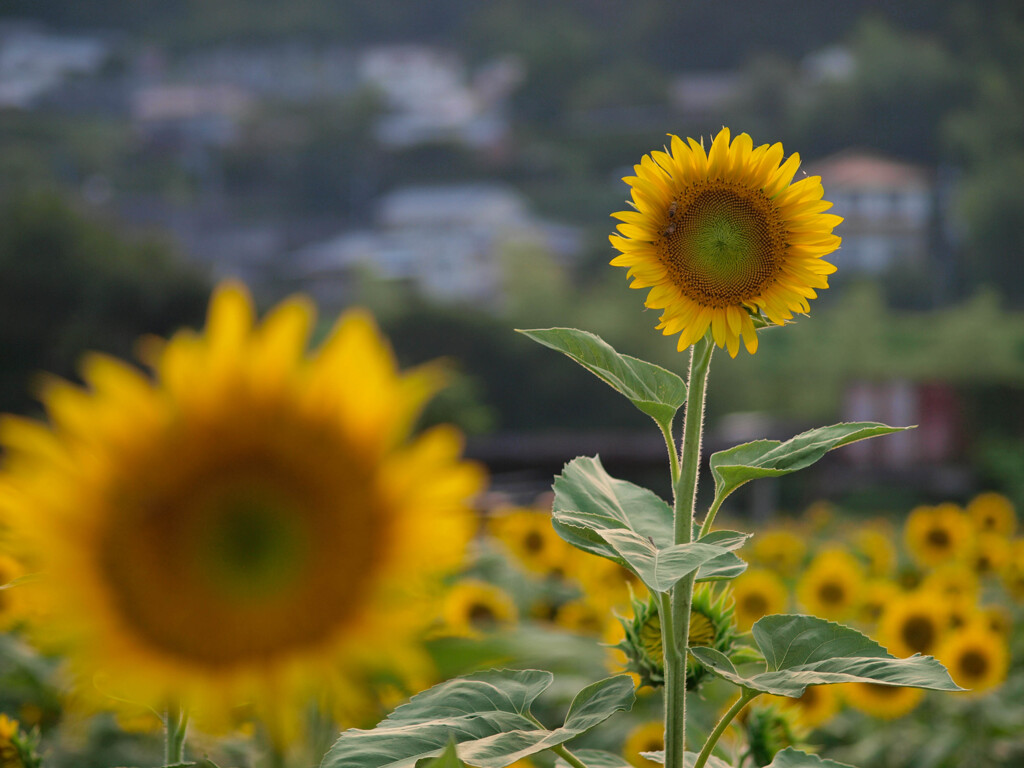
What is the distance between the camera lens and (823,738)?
1294 mm

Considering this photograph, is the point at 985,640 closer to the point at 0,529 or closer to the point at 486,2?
the point at 0,529

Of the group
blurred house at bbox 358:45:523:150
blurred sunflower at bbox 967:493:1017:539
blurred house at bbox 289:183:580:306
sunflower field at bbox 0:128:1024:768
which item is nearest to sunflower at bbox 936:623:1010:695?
blurred sunflower at bbox 967:493:1017:539

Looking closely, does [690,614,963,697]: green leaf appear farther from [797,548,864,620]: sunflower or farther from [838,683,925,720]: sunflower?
[797,548,864,620]: sunflower

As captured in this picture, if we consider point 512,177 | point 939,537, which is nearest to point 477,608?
point 939,537

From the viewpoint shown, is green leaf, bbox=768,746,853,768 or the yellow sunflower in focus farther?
green leaf, bbox=768,746,853,768

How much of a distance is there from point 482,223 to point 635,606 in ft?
96.3

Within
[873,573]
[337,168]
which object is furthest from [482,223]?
[873,573]

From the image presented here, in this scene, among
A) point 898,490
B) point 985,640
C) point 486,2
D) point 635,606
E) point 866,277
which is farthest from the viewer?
point 486,2

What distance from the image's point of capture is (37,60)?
109 feet

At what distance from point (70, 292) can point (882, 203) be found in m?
21.2

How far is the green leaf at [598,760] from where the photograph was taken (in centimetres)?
41

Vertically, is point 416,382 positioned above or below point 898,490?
below

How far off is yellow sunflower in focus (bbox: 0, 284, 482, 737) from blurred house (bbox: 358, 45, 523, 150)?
32576mm

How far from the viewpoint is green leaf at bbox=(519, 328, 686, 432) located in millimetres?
378
